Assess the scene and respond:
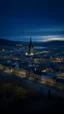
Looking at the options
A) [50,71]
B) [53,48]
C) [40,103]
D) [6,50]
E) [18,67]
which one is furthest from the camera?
[18,67]

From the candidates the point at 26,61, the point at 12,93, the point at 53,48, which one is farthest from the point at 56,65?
the point at 12,93

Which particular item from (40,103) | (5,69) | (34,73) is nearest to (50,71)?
(34,73)

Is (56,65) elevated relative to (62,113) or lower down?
elevated

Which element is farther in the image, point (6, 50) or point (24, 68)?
point (24, 68)

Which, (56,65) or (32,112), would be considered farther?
(56,65)

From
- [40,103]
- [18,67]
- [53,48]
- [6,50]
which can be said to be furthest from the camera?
[18,67]

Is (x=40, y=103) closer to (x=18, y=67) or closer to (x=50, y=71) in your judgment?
(x=50, y=71)

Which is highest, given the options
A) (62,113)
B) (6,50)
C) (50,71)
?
(6,50)

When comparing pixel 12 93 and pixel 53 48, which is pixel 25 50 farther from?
pixel 12 93

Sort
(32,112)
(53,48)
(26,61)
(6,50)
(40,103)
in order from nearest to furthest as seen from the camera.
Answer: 1. (32,112)
2. (40,103)
3. (53,48)
4. (6,50)
5. (26,61)
